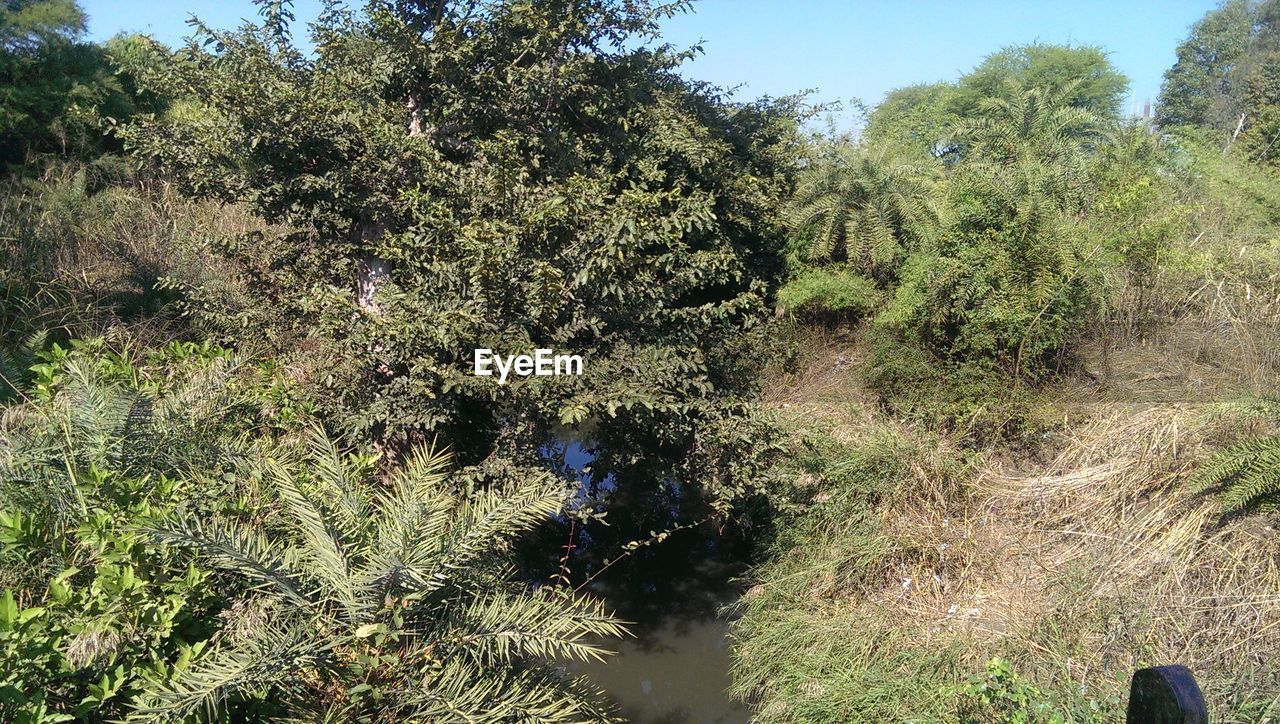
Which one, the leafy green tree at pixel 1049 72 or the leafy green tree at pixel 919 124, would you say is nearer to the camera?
the leafy green tree at pixel 919 124

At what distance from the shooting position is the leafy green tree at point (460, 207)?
15.3 ft

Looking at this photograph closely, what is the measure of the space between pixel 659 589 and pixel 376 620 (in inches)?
163

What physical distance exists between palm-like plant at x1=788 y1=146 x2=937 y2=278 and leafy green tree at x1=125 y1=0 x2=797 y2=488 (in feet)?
7.88

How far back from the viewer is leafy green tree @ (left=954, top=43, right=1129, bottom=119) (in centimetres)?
1444

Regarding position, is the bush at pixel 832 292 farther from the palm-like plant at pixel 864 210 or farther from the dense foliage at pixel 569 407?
the palm-like plant at pixel 864 210

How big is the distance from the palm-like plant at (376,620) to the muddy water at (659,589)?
1.65 meters

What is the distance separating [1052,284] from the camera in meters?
6.29

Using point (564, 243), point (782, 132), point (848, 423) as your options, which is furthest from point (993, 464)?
point (782, 132)

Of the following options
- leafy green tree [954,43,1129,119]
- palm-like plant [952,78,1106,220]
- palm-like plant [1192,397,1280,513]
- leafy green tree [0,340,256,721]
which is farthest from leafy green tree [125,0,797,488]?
leafy green tree [954,43,1129,119]

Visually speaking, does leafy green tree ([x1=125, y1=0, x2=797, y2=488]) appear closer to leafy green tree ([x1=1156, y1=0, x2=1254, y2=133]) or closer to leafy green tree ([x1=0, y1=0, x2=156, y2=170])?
leafy green tree ([x1=0, y1=0, x2=156, y2=170])

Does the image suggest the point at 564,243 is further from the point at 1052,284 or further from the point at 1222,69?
the point at 1222,69

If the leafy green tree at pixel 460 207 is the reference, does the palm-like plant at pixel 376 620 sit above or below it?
below

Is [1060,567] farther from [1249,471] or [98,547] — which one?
[98,547]

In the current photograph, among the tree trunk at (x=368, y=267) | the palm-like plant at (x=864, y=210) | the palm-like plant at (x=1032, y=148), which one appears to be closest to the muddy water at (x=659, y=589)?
the tree trunk at (x=368, y=267)
